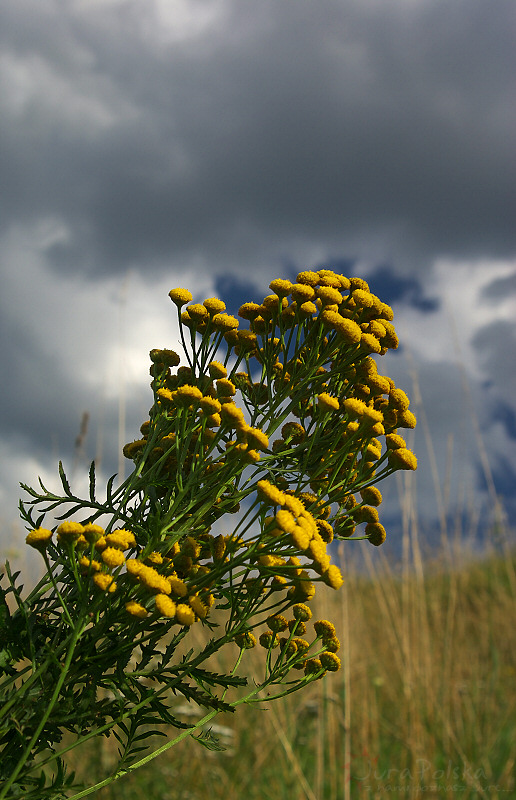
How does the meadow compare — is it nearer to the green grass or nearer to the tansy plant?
the tansy plant

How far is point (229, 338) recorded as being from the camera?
1.24 meters

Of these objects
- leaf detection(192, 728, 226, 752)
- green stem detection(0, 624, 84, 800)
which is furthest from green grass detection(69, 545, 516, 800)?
green stem detection(0, 624, 84, 800)

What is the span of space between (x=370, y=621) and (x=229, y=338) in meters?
5.78

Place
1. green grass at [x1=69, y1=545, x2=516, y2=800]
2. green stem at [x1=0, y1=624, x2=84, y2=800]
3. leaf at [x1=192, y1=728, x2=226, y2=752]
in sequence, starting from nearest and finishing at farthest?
1. green stem at [x1=0, y1=624, x2=84, y2=800]
2. leaf at [x1=192, y1=728, x2=226, y2=752]
3. green grass at [x1=69, y1=545, x2=516, y2=800]

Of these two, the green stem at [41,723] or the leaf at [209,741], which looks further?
the leaf at [209,741]

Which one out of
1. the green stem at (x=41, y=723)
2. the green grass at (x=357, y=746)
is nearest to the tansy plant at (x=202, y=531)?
the green stem at (x=41, y=723)

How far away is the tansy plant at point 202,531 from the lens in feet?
2.99

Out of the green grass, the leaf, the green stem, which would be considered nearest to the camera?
the green stem

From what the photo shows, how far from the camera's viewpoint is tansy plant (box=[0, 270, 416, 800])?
0.91 meters

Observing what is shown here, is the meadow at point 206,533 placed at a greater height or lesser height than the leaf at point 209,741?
greater

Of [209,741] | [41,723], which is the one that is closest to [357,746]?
[209,741]

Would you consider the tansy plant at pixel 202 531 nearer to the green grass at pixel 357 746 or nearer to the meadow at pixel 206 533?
the meadow at pixel 206 533

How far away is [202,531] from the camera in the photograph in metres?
1.05

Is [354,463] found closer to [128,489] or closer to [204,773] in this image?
[128,489]
